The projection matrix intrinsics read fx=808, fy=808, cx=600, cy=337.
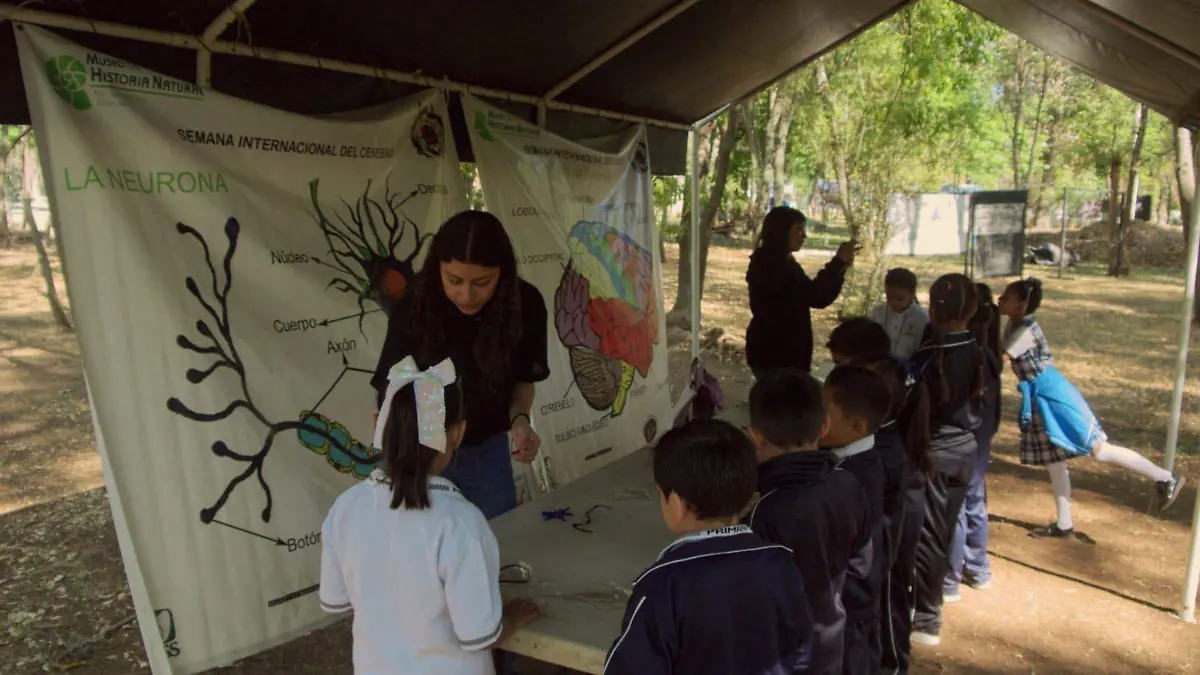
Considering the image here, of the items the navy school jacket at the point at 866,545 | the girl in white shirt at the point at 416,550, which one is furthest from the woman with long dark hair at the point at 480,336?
the navy school jacket at the point at 866,545

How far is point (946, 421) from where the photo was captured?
3.11 metres

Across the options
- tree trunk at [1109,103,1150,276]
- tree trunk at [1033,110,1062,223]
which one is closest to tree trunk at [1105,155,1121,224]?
tree trunk at [1109,103,1150,276]

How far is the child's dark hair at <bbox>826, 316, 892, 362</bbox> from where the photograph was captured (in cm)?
259

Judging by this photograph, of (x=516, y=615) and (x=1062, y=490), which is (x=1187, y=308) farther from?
(x=516, y=615)

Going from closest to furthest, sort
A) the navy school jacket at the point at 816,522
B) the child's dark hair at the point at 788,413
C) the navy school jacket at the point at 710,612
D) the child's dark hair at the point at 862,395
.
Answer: the navy school jacket at the point at 710,612, the navy school jacket at the point at 816,522, the child's dark hair at the point at 788,413, the child's dark hair at the point at 862,395

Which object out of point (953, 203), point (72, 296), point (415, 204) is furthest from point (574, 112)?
point (953, 203)

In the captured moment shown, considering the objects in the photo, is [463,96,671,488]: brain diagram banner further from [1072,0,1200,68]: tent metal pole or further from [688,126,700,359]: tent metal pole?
[1072,0,1200,68]: tent metal pole

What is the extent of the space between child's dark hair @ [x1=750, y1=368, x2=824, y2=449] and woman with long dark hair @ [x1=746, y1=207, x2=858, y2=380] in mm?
1751

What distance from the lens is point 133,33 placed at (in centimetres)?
213

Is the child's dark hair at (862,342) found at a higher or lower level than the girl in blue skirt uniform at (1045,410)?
higher

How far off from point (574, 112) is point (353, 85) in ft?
4.88

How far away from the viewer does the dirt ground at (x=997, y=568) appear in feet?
10.5

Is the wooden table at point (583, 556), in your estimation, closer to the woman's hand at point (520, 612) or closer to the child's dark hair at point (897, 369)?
the woman's hand at point (520, 612)

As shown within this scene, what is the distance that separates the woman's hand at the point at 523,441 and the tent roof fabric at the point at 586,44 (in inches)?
51.8
